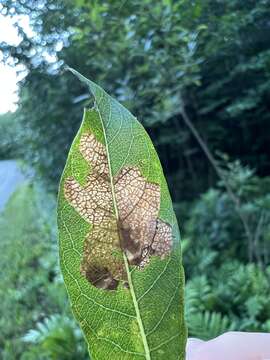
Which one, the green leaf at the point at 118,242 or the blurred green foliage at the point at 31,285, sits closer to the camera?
the green leaf at the point at 118,242

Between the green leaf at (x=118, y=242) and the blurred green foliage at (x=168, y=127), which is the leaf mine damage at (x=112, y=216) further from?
the blurred green foliage at (x=168, y=127)

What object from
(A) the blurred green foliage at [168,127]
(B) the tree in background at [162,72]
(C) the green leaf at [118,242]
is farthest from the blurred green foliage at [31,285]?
(C) the green leaf at [118,242]

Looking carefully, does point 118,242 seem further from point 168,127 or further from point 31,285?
point 168,127

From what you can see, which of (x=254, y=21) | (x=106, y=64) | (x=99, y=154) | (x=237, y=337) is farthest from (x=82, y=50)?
(x=99, y=154)

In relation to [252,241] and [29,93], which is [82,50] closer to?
[29,93]

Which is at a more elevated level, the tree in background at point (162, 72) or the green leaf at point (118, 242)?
the tree in background at point (162, 72)

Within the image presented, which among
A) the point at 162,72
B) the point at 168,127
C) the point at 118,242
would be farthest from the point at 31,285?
the point at 118,242

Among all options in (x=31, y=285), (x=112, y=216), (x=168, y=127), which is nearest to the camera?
(x=112, y=216)

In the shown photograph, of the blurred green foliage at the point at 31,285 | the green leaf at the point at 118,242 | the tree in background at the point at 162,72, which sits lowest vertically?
the blurred green foliage at the point at 31,285
